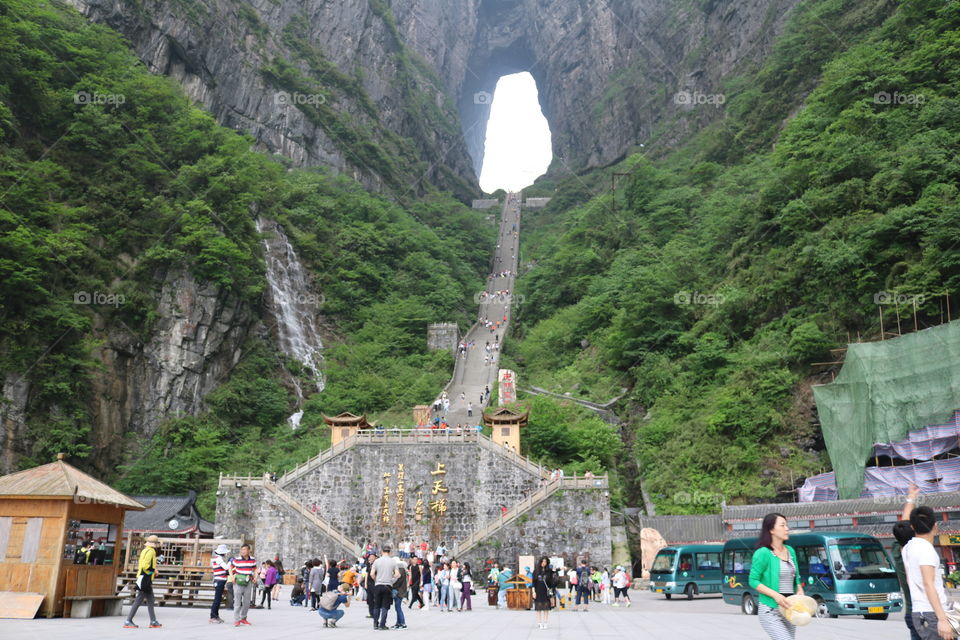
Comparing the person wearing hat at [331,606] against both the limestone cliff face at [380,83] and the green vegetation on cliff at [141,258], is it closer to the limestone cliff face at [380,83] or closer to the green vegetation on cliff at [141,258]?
the green vegetation on cliff at [141,258]

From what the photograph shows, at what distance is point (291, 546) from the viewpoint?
28312 mm

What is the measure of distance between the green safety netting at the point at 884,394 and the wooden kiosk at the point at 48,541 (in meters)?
22.5

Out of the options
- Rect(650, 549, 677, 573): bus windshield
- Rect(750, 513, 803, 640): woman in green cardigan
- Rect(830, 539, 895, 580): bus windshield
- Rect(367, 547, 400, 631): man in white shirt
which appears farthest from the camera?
Rect(650, 549, 677, 573): bus windshield

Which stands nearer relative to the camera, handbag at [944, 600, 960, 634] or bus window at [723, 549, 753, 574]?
handbag at [944, 600, 960, 634]

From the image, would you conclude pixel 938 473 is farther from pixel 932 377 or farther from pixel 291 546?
pixel 291 546

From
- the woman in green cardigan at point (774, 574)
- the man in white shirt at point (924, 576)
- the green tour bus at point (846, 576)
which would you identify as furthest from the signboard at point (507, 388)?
the man in white shirt at point (924, 576)

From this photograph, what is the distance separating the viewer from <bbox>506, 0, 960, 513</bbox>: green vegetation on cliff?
89.9ft

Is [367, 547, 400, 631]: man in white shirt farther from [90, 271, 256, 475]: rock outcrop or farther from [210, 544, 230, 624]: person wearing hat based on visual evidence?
[90, 271, 256, 475]: rock outcrop

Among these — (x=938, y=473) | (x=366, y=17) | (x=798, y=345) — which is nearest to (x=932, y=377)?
(x=938, y=473)

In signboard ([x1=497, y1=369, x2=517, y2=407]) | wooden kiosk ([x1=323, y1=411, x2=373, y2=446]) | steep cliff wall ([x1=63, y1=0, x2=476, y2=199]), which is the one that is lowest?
wooden kiosk ([x1=323, y1=411, x2=373, y2=446])

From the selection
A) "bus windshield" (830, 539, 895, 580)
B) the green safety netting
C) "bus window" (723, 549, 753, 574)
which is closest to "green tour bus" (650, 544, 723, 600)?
"bus window" (723, 549, 753, 574)

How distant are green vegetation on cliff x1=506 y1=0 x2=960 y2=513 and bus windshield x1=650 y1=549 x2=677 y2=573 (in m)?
4.02

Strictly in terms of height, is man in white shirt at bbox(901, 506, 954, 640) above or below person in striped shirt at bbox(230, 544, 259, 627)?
above

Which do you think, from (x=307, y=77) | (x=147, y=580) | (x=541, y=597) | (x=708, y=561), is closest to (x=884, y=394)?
(x=708, y=561)
